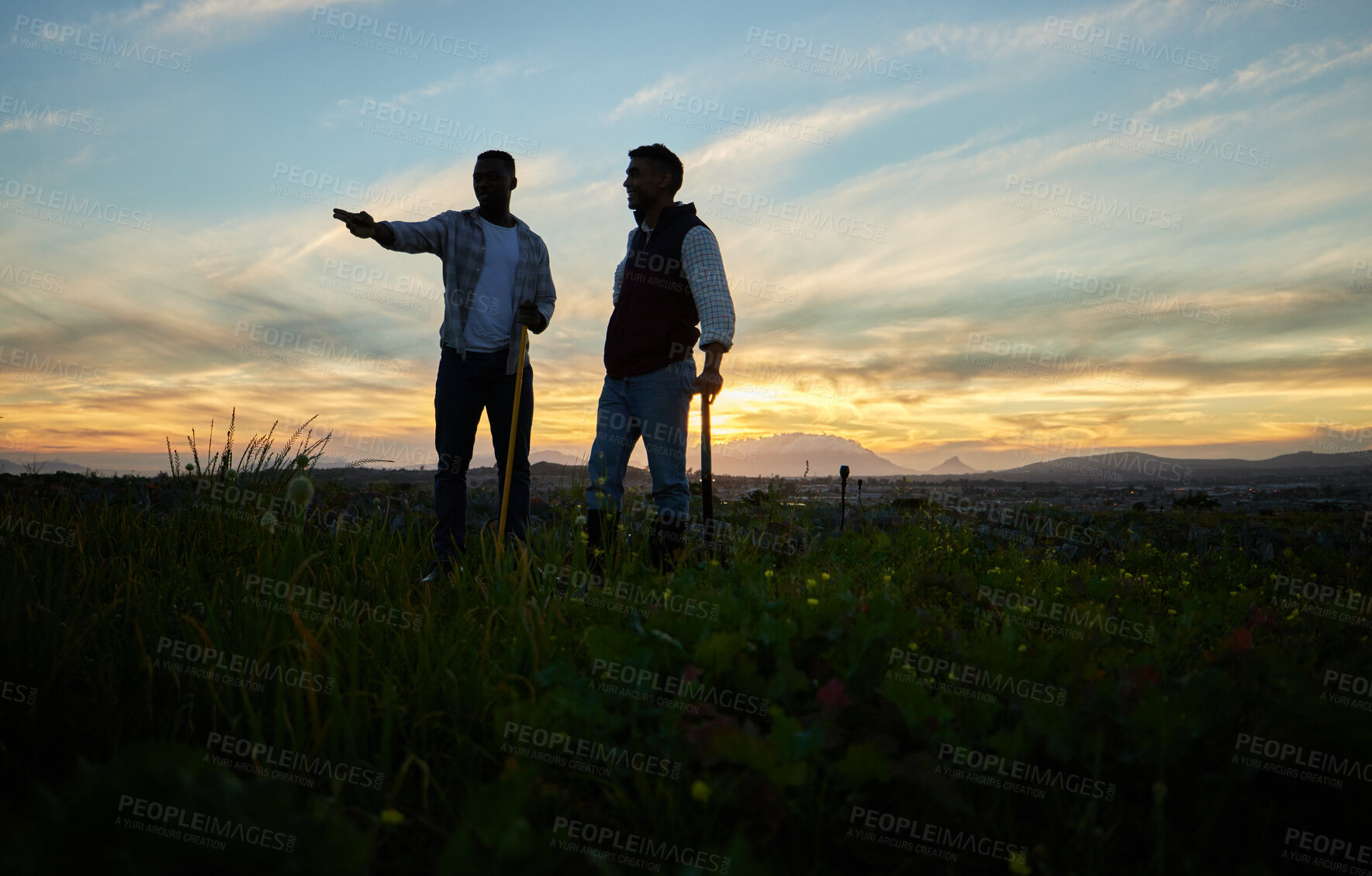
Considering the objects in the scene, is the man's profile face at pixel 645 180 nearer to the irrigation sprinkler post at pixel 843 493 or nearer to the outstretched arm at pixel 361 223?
the outstretched arm at pixel 361 223

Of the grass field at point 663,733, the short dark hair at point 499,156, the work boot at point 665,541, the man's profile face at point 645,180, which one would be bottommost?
the grass field at point 663,733

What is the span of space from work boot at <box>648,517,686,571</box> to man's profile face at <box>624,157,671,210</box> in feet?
7.12

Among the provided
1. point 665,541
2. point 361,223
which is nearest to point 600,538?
point 665,541

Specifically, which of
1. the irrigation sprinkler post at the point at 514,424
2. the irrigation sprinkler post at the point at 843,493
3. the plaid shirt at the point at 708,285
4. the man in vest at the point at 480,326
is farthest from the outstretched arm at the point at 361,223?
the irrigation sprinkler post at the point at 843,493

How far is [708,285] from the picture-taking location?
4.50 metres

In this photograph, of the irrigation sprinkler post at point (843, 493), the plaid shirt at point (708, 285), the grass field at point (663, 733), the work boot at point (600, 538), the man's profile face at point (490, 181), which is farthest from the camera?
the irrigation sprinkler post at point (843, 493)

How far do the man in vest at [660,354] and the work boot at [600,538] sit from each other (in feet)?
0.04

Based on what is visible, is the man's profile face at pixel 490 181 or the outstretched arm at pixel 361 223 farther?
the man's profile face at pixel 490 181

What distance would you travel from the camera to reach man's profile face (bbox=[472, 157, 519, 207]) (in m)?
5.06

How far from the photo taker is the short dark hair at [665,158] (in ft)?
15.6

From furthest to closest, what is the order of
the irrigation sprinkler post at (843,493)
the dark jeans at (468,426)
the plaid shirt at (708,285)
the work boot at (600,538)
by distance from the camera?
the irrigation sprinkler post at (843,493), the dark jeans at (468,426), the plaid shirt at (708,285), the work boot at (600,538)

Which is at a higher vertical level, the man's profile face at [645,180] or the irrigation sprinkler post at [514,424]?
the man's profile face at [645,180]

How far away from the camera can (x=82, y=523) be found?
15.1ft

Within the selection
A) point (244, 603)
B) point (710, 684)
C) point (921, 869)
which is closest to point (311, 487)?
point (244, 603)
